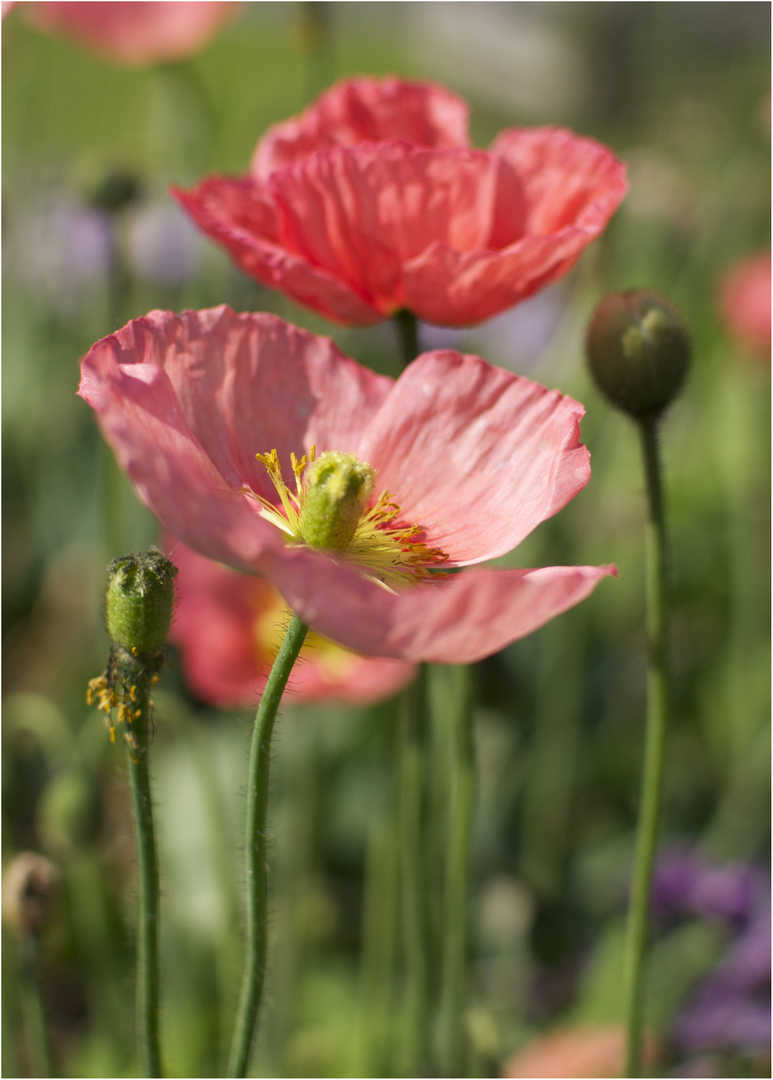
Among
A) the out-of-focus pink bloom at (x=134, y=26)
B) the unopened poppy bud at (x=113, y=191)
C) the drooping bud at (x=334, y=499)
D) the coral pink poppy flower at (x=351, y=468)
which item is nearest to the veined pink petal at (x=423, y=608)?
the coral pink poppy flower at (x=351, y=468)

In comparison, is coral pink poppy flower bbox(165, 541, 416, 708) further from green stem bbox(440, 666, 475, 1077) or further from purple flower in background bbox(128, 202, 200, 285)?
purple flower in background bbox(128, 202, 200, 285)

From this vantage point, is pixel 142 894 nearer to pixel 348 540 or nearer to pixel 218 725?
pixel 348 540

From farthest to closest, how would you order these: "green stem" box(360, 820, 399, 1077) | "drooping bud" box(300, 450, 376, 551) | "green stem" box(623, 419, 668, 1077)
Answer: "green stem" box(360, 820, 399, 1077) → "green stem" box(623, 419, 668, 1077) → "drooping bud" box(300, 450, 376, 551)

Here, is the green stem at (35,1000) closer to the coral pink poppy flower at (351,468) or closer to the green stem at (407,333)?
the coral pink poppy flower at (351,468)

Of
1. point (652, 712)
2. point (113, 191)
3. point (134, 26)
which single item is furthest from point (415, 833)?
point (134, 26)

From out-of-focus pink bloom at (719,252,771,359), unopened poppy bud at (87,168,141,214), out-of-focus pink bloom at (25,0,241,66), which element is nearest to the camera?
unopened poppy bud at (87,168,141,214)

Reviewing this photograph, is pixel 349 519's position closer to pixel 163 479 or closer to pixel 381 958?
pixel 163 479

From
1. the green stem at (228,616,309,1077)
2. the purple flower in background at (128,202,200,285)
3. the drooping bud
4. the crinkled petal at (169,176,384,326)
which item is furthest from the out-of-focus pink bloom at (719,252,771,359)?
the green stem at (228,616,309,1077)
